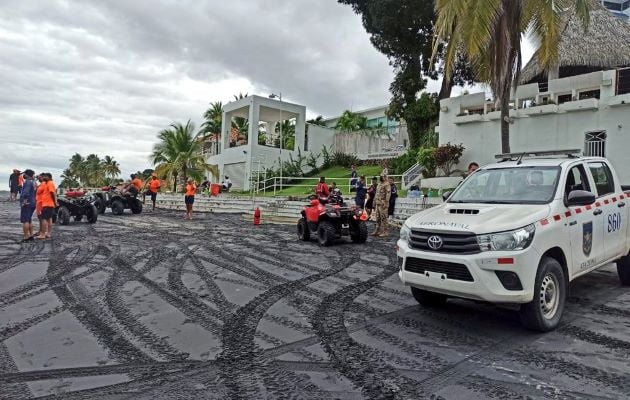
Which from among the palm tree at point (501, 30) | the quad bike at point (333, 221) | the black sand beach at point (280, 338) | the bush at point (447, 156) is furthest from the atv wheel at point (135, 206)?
the palm tree at point (501, 30)

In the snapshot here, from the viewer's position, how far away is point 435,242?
15.6 ft

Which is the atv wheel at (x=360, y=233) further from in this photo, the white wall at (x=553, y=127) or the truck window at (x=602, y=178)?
the white wall at (x=553, y=127)

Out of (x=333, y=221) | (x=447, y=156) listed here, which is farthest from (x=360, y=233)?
(x=447, y=156)

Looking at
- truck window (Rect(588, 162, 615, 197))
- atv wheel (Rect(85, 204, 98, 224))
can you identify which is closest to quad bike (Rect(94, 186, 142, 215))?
atv wheel (Rect(85, 204, 98, 224))

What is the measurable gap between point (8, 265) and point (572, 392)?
28.7ft

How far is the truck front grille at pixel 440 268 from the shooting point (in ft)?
14.7

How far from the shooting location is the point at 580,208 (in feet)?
17.3

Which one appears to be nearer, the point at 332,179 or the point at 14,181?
the point at 14,181

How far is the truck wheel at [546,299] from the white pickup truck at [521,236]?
10 mm

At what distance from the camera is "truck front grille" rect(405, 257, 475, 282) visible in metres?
4.49

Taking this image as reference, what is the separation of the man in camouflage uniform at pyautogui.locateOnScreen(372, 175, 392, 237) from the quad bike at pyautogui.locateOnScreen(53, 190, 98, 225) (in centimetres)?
993

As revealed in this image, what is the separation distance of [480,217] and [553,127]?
14.4m

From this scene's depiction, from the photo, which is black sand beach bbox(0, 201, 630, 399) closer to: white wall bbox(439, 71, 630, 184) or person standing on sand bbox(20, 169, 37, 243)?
person standing on sand bbox(20, 169, 37, 243)

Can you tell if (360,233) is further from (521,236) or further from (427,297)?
(521,236)
